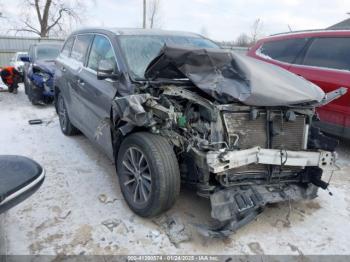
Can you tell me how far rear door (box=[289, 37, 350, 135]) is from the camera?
4543 millimetres

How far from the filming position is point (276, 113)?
9.70ft

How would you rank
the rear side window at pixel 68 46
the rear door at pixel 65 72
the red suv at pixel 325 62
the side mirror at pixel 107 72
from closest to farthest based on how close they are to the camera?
the side mirror at pixel 107 72 → the red suv at pixel 325 62 → the rear door at pixel 65 72 → the rear side window at pixel 68 46

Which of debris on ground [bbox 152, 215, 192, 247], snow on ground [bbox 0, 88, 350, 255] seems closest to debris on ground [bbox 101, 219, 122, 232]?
snow on ground [bbox 0, 88, 350, 255]

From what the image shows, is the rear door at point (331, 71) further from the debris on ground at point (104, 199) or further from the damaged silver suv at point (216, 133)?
the debris on ground at point (104, 199)

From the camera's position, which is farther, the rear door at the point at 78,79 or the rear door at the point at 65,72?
the rear door at the point at 65,72

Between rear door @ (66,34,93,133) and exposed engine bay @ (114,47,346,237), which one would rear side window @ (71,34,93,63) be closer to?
rear door @ (66,34,93,133)

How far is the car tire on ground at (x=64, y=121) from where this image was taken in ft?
17.9

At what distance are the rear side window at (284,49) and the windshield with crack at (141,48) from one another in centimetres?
212

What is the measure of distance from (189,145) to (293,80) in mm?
1348

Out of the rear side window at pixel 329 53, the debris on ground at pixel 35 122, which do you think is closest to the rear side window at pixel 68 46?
the debris on ground at pixel 35 122

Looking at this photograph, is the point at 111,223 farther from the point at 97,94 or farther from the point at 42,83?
the point at 42,83

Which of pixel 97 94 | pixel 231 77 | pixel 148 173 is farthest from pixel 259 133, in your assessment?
pixel 97 94

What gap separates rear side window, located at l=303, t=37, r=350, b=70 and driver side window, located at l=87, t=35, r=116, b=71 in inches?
128

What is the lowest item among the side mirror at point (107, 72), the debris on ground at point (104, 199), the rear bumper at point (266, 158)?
the debris on ground at point (104, 199)
